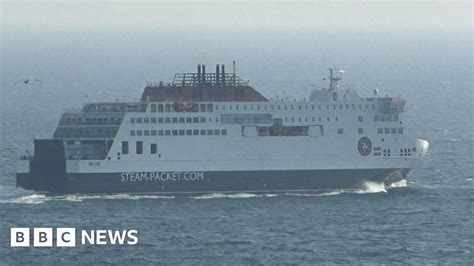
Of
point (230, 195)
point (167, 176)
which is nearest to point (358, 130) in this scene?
point (230, 195)

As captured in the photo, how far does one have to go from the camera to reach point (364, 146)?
90.1 metres

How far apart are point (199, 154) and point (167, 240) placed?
574 inches

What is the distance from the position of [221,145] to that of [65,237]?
17046mm

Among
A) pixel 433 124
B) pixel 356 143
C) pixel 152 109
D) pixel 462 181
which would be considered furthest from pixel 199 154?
pixel 433 124

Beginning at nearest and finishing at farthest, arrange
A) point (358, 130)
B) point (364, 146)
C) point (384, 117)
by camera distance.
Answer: point (364, 146) < point (358, 130) < point (384, 117)

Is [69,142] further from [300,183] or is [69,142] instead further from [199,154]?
[300,183]

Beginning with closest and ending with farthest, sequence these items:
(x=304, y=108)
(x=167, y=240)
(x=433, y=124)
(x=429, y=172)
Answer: (x=167, y=240), (x=304, y=108), (x=429, y=172), (x=433, y=124)

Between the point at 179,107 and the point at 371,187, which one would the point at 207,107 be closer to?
the point at 179,107

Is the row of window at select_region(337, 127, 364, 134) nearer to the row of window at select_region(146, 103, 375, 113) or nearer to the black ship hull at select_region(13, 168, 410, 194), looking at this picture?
the row of window at select_region(146, 103, 375, 113)

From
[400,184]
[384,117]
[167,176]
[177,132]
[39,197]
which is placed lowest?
[39,197]

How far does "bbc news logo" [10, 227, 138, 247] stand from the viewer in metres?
73.5

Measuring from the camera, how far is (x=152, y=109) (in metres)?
89.2

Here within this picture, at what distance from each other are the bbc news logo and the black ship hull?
421 inches

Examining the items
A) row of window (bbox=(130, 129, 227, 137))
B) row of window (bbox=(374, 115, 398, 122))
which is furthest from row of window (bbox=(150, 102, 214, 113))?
row of window (bbox=(374, 115, 398, 122))
